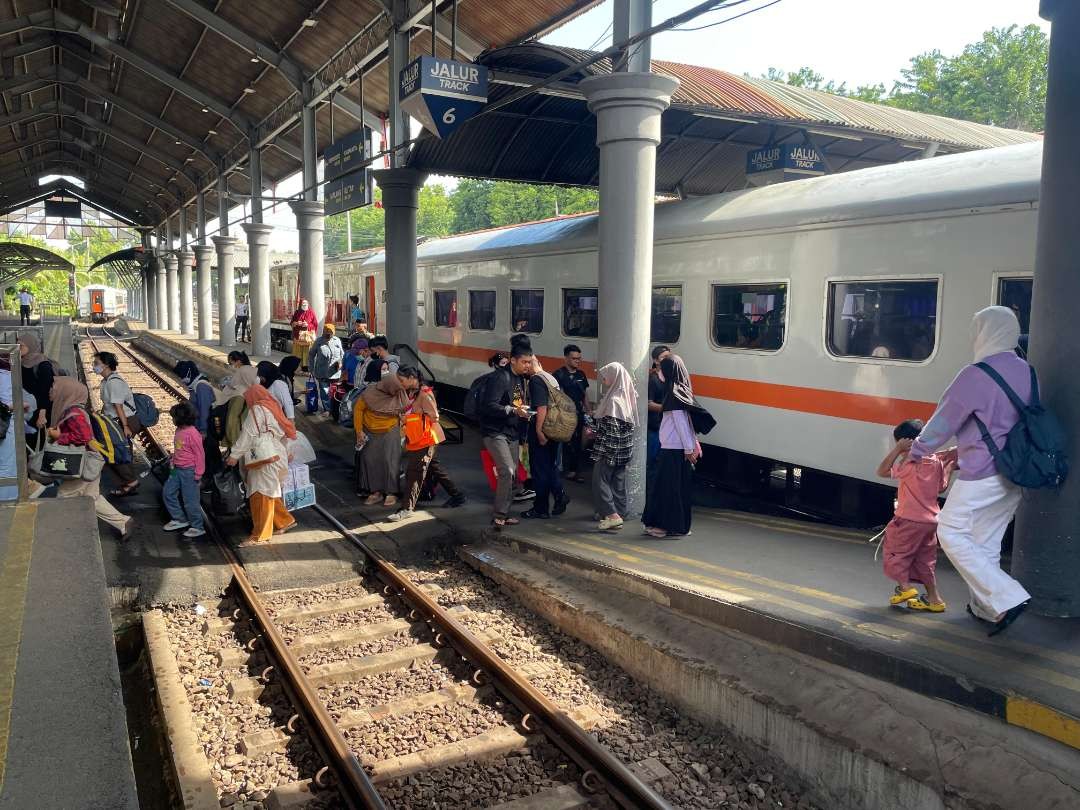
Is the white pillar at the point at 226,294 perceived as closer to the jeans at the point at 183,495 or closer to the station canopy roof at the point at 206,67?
the station canopy roof at the point at 206,67

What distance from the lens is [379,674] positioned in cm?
595

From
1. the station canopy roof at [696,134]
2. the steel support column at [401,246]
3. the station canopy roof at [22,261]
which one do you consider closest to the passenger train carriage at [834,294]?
the station canopy roof at [696,134]

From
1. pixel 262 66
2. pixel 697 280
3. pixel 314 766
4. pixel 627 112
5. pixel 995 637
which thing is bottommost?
pixel 314 766

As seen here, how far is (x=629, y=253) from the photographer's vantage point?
797 centimetres

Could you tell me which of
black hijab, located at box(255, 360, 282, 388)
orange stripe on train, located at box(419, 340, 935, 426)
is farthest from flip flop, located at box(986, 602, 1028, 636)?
black hijab, located at box(255, 360, 282, 388)

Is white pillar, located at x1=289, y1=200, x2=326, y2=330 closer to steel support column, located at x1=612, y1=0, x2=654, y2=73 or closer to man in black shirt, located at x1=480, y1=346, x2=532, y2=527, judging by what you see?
man in black shirt, located at x1=480, y1=346, x2=532, y2=527

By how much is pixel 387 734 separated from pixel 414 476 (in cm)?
394

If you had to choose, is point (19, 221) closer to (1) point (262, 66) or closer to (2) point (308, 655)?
(1) point (262, 66)

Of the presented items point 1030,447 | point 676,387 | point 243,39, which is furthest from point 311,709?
point 243,39

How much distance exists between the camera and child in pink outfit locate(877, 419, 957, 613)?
16.8 feet

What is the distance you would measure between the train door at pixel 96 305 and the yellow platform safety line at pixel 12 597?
5978cm

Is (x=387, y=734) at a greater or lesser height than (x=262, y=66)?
lesser

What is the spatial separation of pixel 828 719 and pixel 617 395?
354 centimetres

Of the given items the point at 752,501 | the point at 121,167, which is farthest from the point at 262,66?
the point at 121,167
